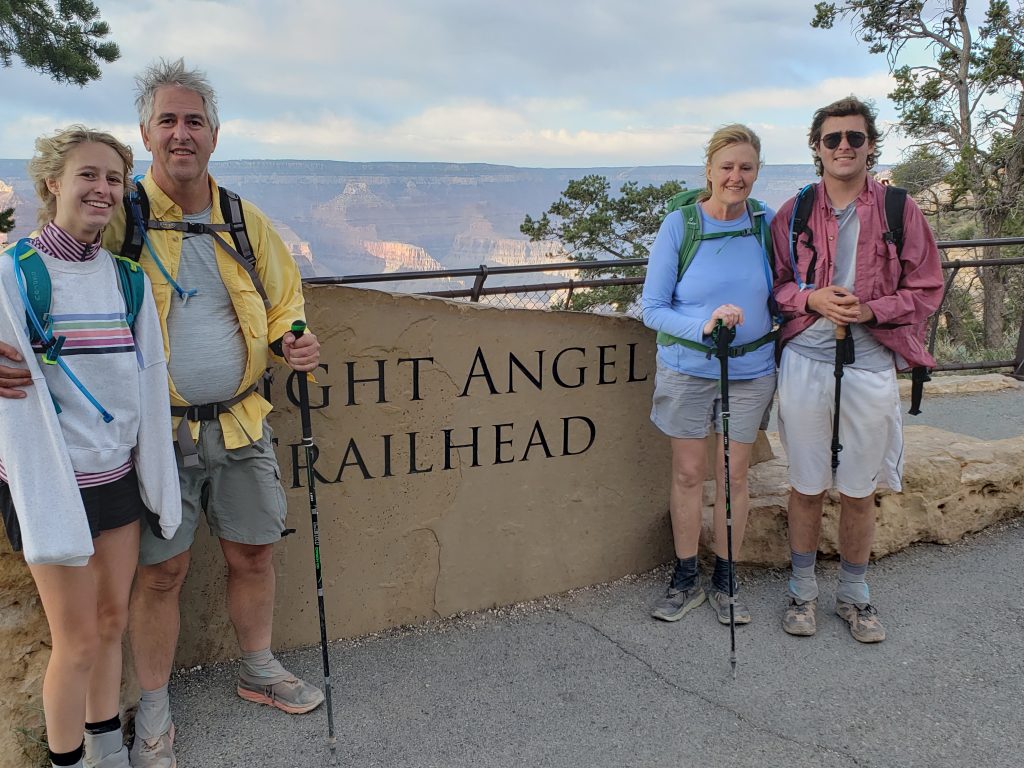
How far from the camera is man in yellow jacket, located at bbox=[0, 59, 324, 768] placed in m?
2.39

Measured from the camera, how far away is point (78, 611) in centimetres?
216

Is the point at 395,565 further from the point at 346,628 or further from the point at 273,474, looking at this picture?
the point at 273,474

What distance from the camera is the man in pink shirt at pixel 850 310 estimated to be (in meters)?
3.11

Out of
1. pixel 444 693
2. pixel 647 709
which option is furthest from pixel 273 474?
pixel 647 709

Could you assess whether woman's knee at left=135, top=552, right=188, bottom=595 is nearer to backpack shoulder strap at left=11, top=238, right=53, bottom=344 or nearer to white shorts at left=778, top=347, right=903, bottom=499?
backpack shoulder strap at left=11, top=238, right=53, bottom=344

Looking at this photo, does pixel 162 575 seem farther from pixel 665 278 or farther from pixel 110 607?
pixel 665 278

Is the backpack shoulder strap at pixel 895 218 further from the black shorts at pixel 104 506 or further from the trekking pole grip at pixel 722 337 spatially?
the black shorts at pixel 104 506

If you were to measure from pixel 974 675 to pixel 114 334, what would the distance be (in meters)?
3.11

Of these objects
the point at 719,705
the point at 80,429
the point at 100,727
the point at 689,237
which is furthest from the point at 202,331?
the point at 719,705

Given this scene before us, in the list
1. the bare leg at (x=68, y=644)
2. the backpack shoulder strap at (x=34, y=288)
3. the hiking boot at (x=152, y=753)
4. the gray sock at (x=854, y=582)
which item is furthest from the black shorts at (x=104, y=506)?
the gray sock at (x=854, y=582)

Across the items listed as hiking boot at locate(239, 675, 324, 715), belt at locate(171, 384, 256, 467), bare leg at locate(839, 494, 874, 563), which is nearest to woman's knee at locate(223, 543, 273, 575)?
belt at locate(171, 384, 256, 467)

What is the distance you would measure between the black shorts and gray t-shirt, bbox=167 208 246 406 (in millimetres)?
322

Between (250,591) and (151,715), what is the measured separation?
1.49 ft

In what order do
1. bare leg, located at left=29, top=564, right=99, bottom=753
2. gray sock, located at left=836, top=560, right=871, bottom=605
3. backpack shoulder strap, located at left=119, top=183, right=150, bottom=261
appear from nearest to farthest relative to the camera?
bare leg, located at left=29, top=564, right=99, bottom=753, backpack shoulder strap, located at left=119, top=183, right=150, bottom=261, gray sock, located at left=836, top=560, right=871, bottom=605
